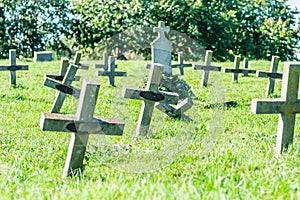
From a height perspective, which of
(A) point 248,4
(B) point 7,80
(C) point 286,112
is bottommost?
(B) point 7,80

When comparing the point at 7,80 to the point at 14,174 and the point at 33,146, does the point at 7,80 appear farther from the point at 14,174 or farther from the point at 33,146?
the point at 14,174

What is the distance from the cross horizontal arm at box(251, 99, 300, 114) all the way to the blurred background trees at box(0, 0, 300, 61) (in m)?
22.9

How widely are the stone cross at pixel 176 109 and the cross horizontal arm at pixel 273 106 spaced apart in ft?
9.40

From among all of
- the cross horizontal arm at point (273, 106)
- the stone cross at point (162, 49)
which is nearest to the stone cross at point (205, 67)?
the stone cross at point (162, 49)

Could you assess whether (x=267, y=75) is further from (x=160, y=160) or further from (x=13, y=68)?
(x=160, y=160)

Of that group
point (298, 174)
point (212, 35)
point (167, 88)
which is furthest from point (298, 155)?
point (212, 35)

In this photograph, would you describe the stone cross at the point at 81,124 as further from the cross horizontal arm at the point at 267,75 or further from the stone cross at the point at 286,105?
the cross horizontal arm at the point at 267,75

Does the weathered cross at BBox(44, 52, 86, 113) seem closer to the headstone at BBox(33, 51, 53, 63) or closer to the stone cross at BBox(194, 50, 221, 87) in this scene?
the stone cross at BBox(194, 50, 221, 87)

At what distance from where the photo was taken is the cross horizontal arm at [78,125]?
486cm

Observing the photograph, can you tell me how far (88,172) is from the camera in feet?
17.1

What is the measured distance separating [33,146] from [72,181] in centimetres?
203

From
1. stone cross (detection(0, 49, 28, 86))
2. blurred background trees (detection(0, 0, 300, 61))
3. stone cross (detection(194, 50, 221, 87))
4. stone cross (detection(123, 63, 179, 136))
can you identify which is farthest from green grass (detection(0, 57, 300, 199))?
blurred background trees (detection(0, 0, 300, 61))

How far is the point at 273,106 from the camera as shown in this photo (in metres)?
5.82

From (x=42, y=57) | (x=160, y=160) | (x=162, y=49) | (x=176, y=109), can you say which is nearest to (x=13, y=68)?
(x=162, y=49)
